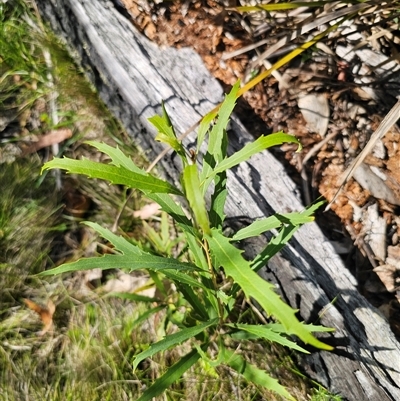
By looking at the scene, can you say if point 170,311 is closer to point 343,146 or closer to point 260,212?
point 260,212

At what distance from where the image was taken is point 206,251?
54.7 inches

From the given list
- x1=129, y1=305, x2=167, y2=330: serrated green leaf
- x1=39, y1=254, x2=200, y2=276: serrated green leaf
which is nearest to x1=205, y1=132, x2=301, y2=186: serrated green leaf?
x1=39, y1=254, x2=200, y2=276: serrated green leaf

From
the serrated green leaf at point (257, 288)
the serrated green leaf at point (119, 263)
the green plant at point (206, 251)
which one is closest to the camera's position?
the serrated green leaf at point (257, 288)

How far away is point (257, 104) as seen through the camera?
210 centimetres

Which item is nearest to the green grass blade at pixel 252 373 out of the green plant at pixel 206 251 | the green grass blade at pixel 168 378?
the green plant at pixel 206 251

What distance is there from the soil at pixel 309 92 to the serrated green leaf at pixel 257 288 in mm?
937

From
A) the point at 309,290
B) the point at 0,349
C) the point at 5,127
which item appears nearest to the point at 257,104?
the point at 309,290

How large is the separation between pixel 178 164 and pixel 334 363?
0.96 m

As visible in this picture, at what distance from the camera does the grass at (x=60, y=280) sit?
1903 millimetres

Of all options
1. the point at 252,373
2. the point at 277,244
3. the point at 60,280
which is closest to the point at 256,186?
the point at 277,244

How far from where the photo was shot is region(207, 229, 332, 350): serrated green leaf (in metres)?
0.88

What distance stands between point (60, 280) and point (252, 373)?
101 cm

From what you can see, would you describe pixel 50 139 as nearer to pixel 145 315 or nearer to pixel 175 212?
pixel 145 315

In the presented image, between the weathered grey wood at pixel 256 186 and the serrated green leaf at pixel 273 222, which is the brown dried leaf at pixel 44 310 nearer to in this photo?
the weathered grey wood at pixel 256 186
